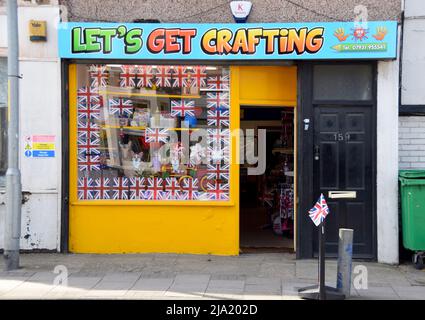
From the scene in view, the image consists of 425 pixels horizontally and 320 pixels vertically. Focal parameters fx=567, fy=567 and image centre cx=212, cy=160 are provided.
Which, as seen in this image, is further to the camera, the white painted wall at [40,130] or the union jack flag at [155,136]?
the union jack flag at [155,136]

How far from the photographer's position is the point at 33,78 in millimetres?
9164

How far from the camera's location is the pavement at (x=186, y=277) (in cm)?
704

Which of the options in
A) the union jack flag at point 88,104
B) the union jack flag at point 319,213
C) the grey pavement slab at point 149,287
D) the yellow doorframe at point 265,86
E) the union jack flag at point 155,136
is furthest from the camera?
the union jack flag at point 155,136

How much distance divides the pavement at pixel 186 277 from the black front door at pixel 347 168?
1.76 feet

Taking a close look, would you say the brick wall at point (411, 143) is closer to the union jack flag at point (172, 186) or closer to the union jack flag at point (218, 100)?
the union jack flag at point (218, 100)

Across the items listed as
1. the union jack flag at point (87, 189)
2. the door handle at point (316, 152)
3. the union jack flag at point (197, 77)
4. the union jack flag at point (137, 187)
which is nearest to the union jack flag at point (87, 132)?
the union jack flag at point (87, 189)

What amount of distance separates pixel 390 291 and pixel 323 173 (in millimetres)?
2336

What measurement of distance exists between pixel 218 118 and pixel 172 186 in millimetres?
1371

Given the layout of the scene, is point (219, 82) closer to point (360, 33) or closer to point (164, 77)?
point (164, 77)

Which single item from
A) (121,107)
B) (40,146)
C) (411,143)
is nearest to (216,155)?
(121,107)

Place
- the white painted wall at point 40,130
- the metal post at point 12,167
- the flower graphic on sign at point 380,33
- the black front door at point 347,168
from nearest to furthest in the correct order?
1. the metal post at point 12,167
2. the flower graphic on sign at point 380,33
3. the black front door at point 347,168
4. the white painted wall at point 40,130

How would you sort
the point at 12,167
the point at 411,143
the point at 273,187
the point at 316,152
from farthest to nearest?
the point at 273,187 < the point at 411,143 < the point at 316,152 < the point at 12,167

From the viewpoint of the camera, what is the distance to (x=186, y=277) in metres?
7.84

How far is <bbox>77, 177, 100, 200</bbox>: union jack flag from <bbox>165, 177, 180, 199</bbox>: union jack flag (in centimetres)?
116
